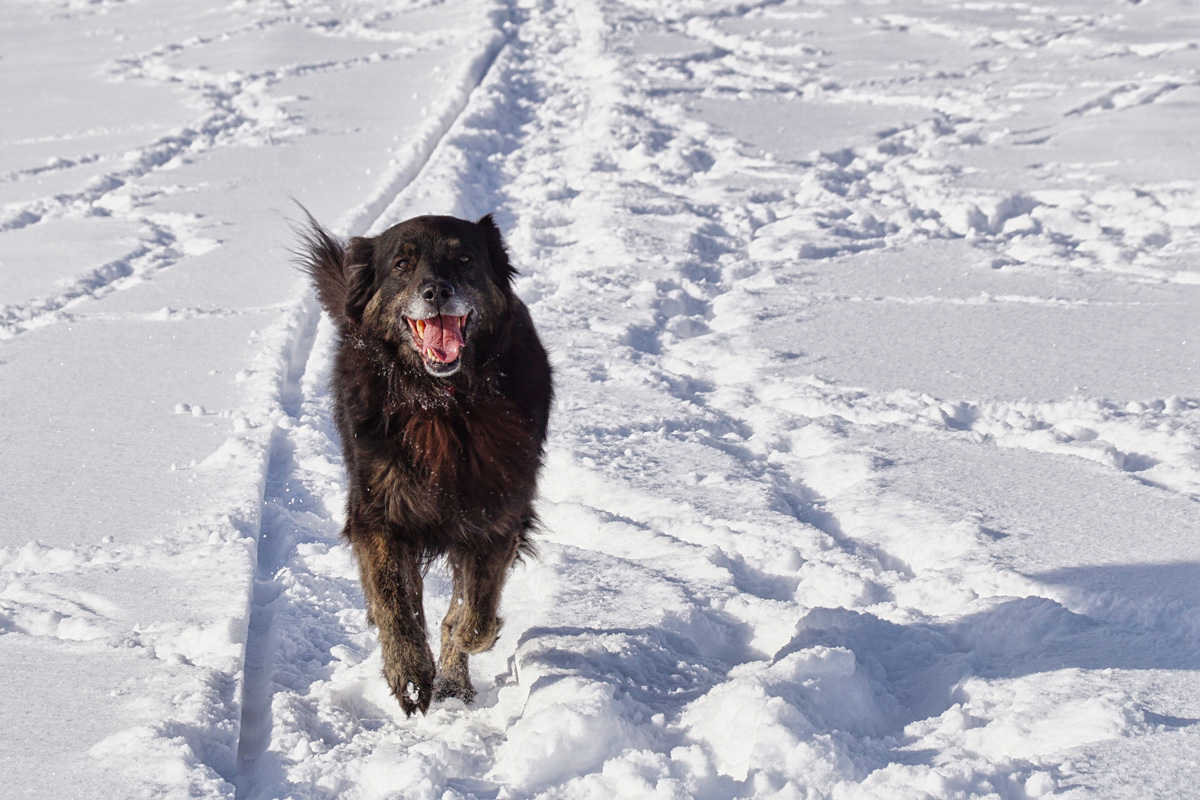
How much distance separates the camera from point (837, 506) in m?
4.23

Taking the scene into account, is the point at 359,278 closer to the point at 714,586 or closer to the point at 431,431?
the point at 431,431

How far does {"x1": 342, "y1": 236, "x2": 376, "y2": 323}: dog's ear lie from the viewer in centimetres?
330

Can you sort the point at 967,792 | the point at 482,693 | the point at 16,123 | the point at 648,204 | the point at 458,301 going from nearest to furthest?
the point at 967,792 → the point at 458,301 → the point at 482,693 → the point at 648,204 → the point at 16,123

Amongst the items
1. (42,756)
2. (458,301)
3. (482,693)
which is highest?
(458,301)

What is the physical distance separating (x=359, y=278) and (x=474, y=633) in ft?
3.56

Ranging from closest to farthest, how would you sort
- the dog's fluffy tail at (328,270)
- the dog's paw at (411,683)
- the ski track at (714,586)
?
the ski track at (714,586) < the dog's paw at (411,683) < the dog's fluffy tail at (328,270)

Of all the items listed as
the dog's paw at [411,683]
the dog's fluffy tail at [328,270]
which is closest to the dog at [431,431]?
the dog's paw at [411,683]

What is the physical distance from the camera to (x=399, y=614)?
3094 millimetres

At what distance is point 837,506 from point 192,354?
3275 mm

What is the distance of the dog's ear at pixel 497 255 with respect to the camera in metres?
3.44

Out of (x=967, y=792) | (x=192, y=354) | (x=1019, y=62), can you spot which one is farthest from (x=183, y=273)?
(x=1019, y=62)

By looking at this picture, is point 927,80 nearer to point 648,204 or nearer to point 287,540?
point 648,204

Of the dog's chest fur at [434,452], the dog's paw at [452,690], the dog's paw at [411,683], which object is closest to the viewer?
the dog's paw at [411,683]

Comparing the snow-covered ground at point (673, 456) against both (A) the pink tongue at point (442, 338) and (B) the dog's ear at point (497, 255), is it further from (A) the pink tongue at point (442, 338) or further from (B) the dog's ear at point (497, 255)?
(B) the dog's ear at point (497, 255)
